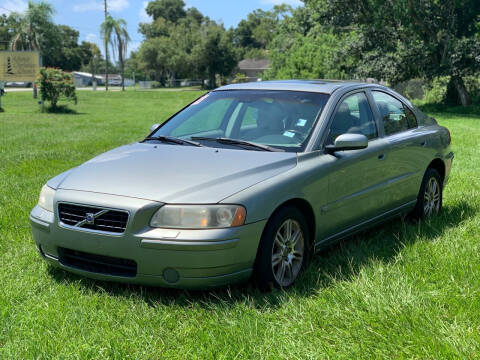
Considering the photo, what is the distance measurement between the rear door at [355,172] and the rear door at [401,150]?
15 cm

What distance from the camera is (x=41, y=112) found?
2691 cm

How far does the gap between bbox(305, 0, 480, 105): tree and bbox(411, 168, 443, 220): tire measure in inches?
787

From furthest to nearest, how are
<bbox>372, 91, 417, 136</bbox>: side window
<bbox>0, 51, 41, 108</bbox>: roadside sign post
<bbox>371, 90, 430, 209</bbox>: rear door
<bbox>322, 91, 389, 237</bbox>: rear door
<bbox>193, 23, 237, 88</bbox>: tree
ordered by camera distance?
<bbox>193, 23, 237, 88</bbox>: tree, <bbox>0, 51, 41, 108</bbox>: roadside sign post, <bbox>372, 91, 417, 136</bbox>: side window, <bbox>371, 90, 430, 209</bbox>: rear door, <bbox>322, 91, 389, 237</bbox>: rear door

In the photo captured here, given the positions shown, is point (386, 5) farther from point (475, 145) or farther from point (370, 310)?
point (370, 310)

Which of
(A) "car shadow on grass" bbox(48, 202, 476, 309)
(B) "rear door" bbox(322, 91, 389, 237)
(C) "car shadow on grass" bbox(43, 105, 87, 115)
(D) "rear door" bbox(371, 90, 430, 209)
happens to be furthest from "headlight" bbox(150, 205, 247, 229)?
(C) "car shadow on grass" bbox(43, 105, 87, 115)

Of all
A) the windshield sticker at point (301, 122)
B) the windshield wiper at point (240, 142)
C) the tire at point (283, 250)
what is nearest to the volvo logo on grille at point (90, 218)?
the tire at point (283, 250)

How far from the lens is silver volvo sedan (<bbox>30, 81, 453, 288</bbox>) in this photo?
11.8 feet

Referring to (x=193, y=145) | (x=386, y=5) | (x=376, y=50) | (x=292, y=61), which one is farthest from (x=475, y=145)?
(x=292, y=61)

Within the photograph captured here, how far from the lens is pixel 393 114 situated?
5660 millimetres

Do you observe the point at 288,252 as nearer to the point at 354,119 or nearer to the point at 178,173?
the point at 178,173

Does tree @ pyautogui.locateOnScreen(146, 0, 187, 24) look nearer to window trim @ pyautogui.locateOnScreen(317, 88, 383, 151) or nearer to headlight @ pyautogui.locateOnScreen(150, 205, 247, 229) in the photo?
window trim @ pyautogui.locateOnScreen(317, 88, 383, 151)

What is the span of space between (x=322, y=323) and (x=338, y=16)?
2641cm

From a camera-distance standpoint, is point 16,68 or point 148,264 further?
point 16,68

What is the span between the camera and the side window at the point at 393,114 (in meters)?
5.46
